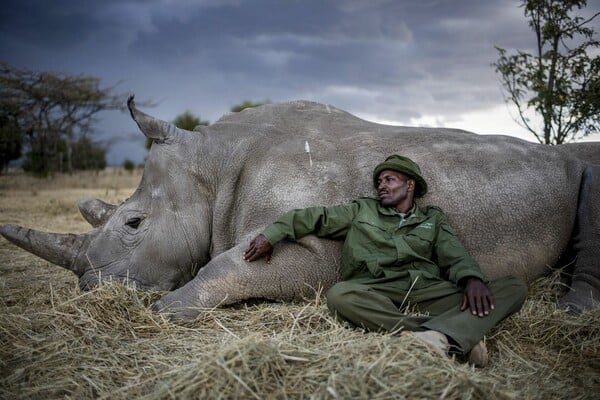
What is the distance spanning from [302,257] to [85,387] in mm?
1710

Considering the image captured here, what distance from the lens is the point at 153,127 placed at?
4.63 meters

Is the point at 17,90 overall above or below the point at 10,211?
above

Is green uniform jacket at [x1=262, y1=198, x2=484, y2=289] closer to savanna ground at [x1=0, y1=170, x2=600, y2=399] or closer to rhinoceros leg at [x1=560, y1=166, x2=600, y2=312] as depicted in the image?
Answer: savanna ground at [x1=0, y1=170, x2=600, y2=399]

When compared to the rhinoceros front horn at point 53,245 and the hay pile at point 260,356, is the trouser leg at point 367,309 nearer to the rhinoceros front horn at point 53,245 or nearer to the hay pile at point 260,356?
the hay pile at point 260,356

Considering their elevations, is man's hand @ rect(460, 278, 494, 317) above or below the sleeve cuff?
below

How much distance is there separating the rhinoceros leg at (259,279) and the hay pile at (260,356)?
0.10 meters


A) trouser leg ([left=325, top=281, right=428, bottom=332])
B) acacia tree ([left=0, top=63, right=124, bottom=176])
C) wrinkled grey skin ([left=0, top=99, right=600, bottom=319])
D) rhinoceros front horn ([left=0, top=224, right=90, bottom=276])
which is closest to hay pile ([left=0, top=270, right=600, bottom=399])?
trouser leg ([left=325, top=281, right=428, bottom=332])

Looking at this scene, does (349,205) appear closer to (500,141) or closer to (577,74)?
(500,141)

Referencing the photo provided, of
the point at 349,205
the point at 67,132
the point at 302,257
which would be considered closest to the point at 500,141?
the point at 349,205

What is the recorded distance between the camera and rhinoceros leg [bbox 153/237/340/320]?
3811 mm

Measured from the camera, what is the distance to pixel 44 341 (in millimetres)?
3279

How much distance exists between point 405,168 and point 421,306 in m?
1.03

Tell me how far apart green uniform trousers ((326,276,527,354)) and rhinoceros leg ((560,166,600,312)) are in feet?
3.03

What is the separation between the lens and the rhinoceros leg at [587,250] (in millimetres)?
4098
